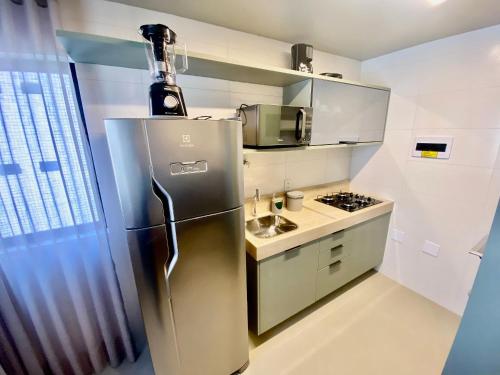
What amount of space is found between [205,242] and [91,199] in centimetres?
72

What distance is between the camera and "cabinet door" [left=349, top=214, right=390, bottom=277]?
6.19ft

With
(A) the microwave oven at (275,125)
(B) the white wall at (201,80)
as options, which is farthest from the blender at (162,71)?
(A) the microwave oven at (275,125)

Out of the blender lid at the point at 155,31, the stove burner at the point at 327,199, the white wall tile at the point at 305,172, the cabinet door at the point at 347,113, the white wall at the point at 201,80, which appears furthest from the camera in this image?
the stove burner at the point at 327,199

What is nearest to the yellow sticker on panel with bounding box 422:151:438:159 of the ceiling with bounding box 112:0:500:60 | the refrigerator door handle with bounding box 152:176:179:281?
the ceiling with bounding box 112:0:500:60

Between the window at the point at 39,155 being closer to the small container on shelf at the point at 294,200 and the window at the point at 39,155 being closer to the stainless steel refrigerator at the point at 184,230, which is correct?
the stainless steel refrigerator at the point at 184,230

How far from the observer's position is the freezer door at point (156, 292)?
0.92m

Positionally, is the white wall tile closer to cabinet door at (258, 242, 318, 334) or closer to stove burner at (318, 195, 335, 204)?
stove burner at (318, 195, 335, 204)

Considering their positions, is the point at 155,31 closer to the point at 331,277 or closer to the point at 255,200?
the point at 255,200

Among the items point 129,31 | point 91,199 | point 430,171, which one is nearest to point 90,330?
point 91,199

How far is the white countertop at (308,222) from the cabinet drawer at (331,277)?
354 mm

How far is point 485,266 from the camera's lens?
0.77 m

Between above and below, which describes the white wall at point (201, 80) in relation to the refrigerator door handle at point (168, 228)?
above

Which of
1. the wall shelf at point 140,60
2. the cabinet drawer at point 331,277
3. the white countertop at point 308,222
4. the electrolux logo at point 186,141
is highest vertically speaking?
the wall shelf at point 140,60

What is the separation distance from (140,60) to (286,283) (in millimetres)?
1678
